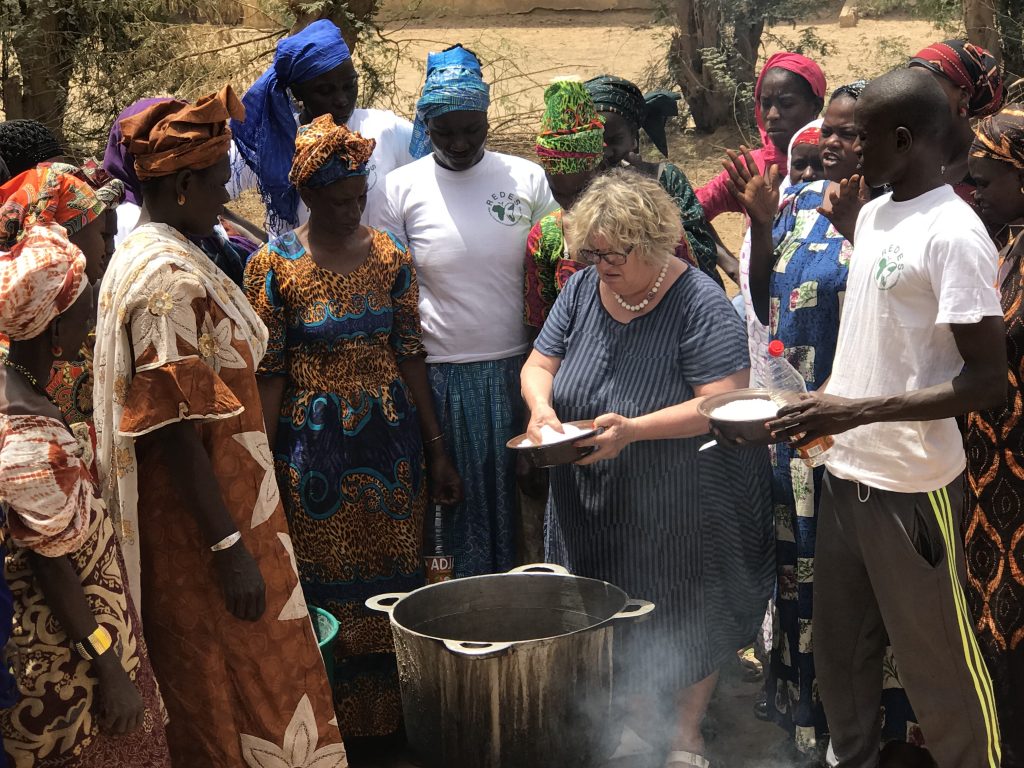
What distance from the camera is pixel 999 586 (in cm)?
362

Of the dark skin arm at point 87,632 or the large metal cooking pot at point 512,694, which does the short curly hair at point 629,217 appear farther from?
the dark skin arm at point 87,632

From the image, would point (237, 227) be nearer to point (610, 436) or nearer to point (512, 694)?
point (610, 436)

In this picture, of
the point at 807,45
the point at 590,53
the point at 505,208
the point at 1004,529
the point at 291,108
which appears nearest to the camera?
the point at 1004,529

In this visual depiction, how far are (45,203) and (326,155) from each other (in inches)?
42.1

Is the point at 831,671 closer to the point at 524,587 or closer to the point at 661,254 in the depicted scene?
the point at 524,587

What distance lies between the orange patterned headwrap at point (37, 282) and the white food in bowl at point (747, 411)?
179 centimetres

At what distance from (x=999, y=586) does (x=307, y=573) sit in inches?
90.6

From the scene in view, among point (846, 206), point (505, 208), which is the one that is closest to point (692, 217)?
point (505, 208)

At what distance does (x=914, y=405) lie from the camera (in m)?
3.23

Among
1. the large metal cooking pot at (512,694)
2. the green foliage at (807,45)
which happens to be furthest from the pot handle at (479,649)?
the green foliage at (807,45)

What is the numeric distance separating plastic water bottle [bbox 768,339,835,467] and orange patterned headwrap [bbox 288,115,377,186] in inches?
59.9

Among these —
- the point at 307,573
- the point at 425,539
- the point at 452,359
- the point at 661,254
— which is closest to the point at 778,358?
the point at 661,254

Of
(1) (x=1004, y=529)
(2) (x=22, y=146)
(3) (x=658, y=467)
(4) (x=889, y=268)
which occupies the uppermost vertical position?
(2) (x=22, y=146)

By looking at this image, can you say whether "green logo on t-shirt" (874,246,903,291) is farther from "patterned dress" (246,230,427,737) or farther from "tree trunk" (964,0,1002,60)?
"tree trunk" (964,0,1002,60)
